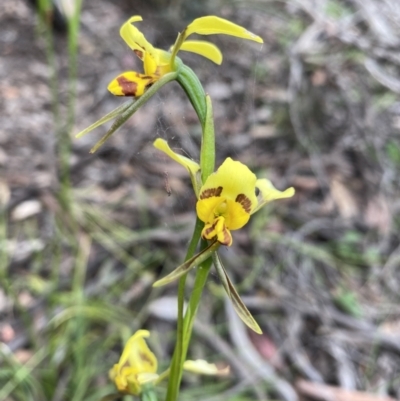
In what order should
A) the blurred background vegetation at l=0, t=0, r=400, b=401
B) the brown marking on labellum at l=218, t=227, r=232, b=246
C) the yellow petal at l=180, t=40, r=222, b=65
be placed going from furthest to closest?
the blurred background vegetation at l=0, t=0, r=400, b=401 → the yellow petal at l=180, t=40, r=222, b=65 → the brown marking on labellum at l=218, t=227, r=232, b=246

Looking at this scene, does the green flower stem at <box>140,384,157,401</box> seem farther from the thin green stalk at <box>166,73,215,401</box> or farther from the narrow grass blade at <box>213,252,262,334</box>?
the narrow grass blade at <box>213,252,262,334</box>

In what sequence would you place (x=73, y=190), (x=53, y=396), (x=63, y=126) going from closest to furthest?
(x=53, y=396) < (x=73, y=190) < (x=63, y=126)

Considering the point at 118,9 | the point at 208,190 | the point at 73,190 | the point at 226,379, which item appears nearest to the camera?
the point at 208,190

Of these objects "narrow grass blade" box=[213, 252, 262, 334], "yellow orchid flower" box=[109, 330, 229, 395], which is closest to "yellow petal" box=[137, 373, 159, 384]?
"yellow orchid flower" box=[109, 330, 229, 395]

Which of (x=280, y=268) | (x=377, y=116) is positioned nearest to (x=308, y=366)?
(x=280, y=268)

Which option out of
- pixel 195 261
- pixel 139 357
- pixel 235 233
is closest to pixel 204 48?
pixel 195 261

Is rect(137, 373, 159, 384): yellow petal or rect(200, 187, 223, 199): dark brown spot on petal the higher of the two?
rect(200, 187, 223, 199): dark brown spot on petal

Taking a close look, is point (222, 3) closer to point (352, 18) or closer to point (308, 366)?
point (352, 18)
